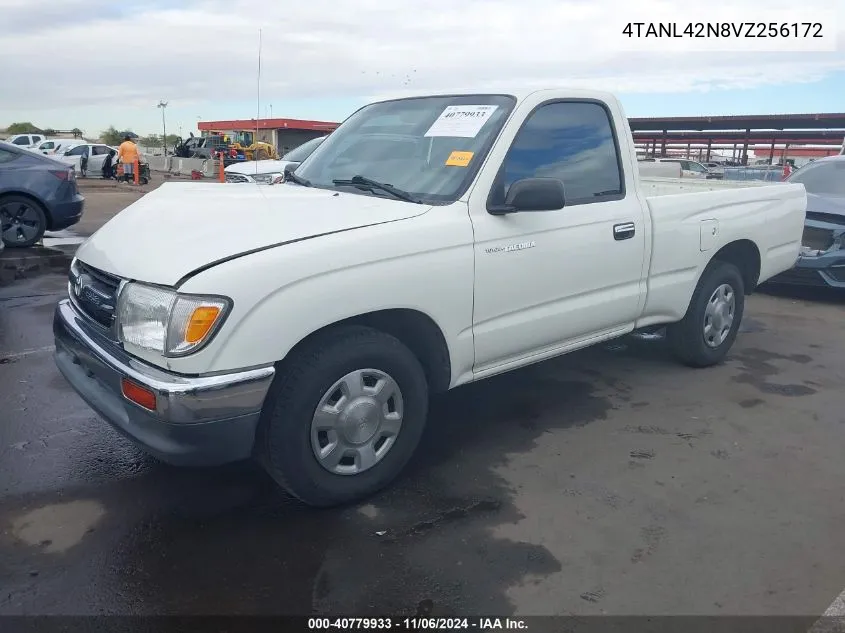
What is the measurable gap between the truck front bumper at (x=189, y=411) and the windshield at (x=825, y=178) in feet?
25.8

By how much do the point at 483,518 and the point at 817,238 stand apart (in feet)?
20.6

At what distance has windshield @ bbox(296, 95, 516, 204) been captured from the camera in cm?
373

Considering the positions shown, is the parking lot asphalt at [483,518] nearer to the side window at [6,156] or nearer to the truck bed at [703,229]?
the truck bed at [703,229]

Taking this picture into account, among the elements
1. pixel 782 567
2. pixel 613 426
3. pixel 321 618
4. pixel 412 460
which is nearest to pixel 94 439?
pixel 412 460

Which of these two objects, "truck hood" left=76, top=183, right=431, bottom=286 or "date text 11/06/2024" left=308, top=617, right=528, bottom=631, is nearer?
"date text 11/06/2024" left=308, top=617, right=528, bottom=631

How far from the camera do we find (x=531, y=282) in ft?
12.6

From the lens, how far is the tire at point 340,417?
120 inches

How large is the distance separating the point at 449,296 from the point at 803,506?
1979 millimetres

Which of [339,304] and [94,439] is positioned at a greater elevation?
[339,304]

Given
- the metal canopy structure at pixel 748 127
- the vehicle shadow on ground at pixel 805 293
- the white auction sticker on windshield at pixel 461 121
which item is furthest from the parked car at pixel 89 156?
the white auction sticker on windshield at pixel 461 121

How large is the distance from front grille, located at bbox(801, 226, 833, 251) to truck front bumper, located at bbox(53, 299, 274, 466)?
6.99 m

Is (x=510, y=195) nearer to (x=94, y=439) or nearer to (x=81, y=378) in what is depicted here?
(x=81, y=378)

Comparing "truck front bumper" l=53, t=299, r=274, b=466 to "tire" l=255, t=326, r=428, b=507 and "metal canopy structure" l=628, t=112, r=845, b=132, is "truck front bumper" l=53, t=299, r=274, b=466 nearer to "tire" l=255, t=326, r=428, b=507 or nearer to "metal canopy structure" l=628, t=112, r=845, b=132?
"tire" l=255, t=326, r=428, b=507

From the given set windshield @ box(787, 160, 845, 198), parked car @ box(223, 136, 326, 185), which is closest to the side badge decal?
windshield @ box(787, 160, 845, 198)
